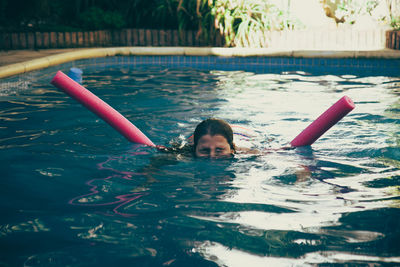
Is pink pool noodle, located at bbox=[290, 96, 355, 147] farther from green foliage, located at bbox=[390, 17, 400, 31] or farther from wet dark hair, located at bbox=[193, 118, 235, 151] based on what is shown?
green foliage, located at bbox=[390, 17, 400, 31]

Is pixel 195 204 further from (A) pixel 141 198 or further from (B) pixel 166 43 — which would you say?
(B) pixel 166 43

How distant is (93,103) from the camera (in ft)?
11.9

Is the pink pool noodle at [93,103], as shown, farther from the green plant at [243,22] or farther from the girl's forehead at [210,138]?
the green plant at [243,22]

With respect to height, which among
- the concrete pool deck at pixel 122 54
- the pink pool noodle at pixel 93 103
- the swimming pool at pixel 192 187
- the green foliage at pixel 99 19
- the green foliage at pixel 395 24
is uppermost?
the green foliage at pixel 99 19

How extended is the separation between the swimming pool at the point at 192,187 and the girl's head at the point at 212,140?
87 millimetres

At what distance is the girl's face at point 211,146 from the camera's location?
3.76 metres

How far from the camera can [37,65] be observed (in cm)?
786

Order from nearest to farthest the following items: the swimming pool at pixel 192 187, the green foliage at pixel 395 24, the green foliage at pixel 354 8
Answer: the swimming pool at pixel 192 187
the green foliage at pixel 395 24
the green foliage at pixel 354 8

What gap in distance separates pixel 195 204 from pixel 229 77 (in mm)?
5973

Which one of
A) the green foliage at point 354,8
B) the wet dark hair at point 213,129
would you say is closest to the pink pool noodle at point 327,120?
the wet dark hair at point 213,129

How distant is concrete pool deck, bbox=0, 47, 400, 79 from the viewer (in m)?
7.76

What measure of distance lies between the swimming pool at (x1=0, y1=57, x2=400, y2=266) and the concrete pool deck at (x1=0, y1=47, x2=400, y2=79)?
2.94ft

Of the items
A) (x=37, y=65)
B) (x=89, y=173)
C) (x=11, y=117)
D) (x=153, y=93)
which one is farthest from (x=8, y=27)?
(x=89, y=173)

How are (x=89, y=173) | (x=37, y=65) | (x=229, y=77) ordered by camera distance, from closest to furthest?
1. (x=89, y=173)
2. (x=37, y=65)
3. (x=229, y=77)
